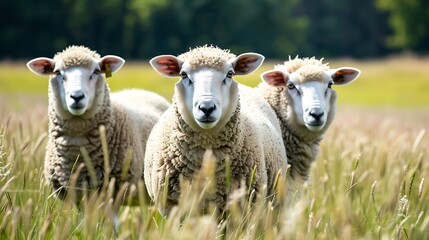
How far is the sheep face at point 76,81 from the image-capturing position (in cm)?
520

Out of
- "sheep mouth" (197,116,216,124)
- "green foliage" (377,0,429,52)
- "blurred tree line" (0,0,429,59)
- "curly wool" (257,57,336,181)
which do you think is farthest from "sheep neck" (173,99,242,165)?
"green foliage" (377,0,429,52)

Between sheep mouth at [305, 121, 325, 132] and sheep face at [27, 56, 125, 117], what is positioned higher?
sheep face at [27, 56, 125, 117]

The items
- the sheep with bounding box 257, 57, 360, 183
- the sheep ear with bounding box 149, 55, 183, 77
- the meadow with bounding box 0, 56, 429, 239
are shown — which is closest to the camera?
the meadow with bounding box 0, 56, 429, 239

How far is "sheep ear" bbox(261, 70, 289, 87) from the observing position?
5.37 meters

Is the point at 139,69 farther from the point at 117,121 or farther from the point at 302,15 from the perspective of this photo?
the point at 302,15

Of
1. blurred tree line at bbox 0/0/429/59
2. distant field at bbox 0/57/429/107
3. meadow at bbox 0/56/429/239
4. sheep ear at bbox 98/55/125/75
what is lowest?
meadow at bbox 0/56/429/239

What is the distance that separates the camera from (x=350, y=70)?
18.1ft

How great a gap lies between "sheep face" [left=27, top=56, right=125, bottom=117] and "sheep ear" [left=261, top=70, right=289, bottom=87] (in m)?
1.12

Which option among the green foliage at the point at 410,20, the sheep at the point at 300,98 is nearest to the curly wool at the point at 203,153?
the sheep at the point at 300,98

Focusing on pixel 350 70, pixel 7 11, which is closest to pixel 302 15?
pixel 7 11

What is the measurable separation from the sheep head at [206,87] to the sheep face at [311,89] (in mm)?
842

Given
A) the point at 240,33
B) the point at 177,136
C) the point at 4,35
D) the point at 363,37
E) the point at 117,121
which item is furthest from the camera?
the point at 363,37

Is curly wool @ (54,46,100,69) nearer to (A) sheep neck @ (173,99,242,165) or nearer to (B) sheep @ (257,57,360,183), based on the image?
(B) sheep @ (257,57,360,183)

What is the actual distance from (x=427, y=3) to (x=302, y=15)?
1593cm
